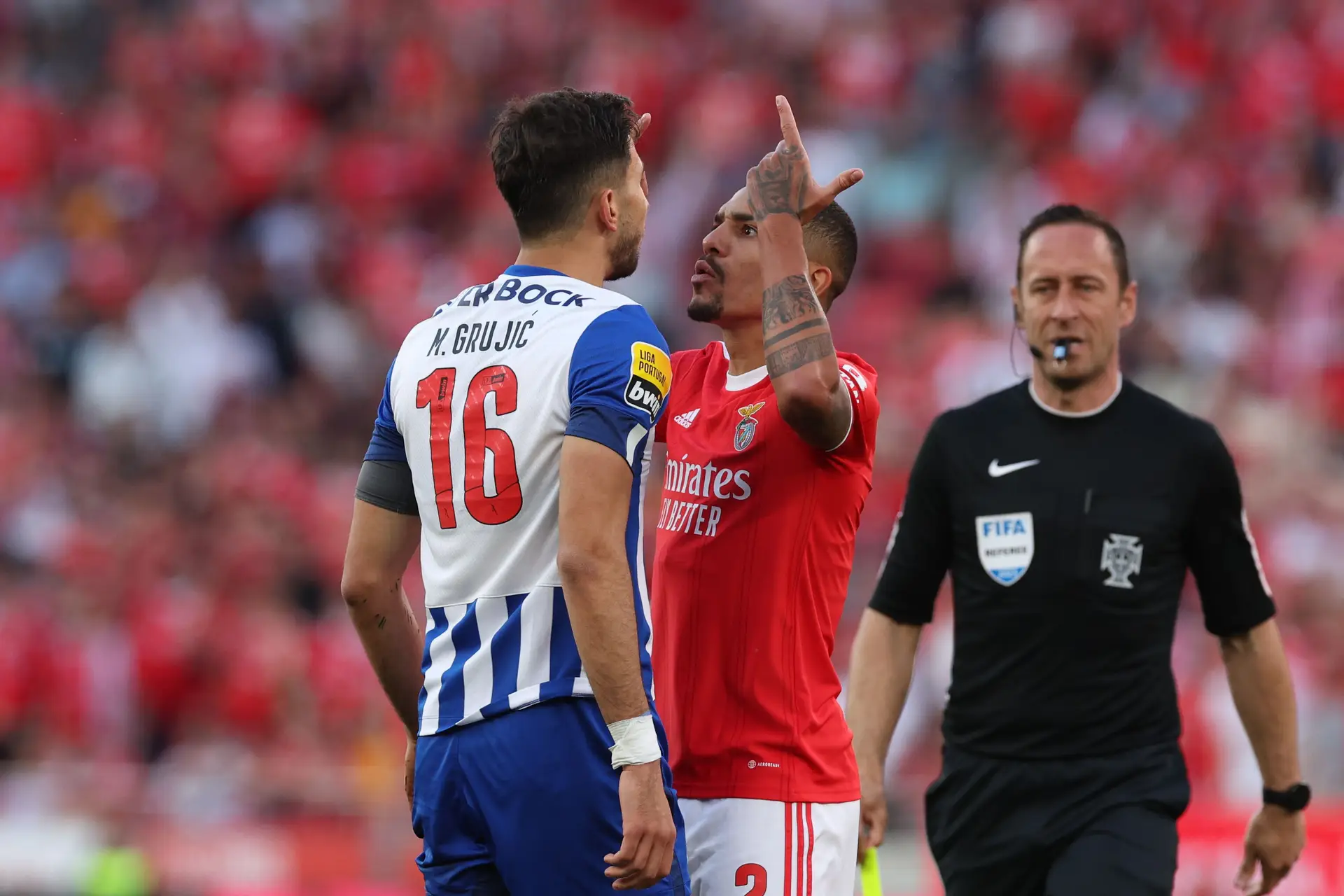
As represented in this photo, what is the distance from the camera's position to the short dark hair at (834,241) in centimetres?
465

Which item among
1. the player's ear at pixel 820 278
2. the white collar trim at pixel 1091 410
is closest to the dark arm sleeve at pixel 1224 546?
the white collar trim at pixel 1091 410

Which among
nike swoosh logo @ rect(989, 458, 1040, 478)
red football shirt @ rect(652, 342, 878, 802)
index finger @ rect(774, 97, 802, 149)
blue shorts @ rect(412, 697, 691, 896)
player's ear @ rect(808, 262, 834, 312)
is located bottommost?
blue shorts @ rect(412, 697, 691, 896)

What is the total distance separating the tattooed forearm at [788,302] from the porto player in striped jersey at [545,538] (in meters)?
0.34

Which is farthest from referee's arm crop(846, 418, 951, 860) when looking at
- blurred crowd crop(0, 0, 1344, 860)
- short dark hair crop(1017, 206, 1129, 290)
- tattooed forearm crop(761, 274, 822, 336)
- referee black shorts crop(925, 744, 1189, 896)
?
blurred crowd crop(0, 0, 1344, 860)

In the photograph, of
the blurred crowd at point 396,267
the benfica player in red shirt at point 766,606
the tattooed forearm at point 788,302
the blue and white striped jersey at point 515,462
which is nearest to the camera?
the blue and white striped jersey at point 515,462

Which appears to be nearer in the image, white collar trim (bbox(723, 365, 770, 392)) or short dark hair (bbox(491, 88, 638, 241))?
short dark hair (bbox(491, 88, 638, 241))

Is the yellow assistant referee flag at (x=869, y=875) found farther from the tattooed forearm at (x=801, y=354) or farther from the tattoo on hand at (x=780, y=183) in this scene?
the tattoo on hand at (x=780, y=183)

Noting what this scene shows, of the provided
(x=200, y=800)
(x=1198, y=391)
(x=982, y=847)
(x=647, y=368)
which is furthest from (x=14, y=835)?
(x=1198, y=391)

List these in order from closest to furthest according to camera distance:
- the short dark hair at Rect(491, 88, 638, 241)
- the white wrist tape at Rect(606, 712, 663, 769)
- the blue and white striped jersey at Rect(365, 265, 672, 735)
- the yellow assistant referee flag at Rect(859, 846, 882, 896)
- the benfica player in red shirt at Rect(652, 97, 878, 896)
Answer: the white wrist tape at Rect(606, 712, 663, 769), the blue and white striped jersey at Rect(365, 265, 672, 735), the short dark hair at Rect(491, 88, 638, 241), the benfica player in red shirt at Rect(652, 97, 878, 896), the yellow assistant referee flag at Rect(859, 846, 882, 896)

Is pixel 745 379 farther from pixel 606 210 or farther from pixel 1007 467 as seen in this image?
pixel 1007 467

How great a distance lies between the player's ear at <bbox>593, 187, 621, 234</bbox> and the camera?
3.96 m

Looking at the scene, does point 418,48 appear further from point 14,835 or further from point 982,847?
point 982,847

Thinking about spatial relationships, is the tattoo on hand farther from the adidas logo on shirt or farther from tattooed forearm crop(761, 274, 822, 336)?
the adidas logo on shirt

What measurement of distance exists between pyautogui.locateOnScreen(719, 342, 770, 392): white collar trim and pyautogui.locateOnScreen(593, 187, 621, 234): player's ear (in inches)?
27.9
